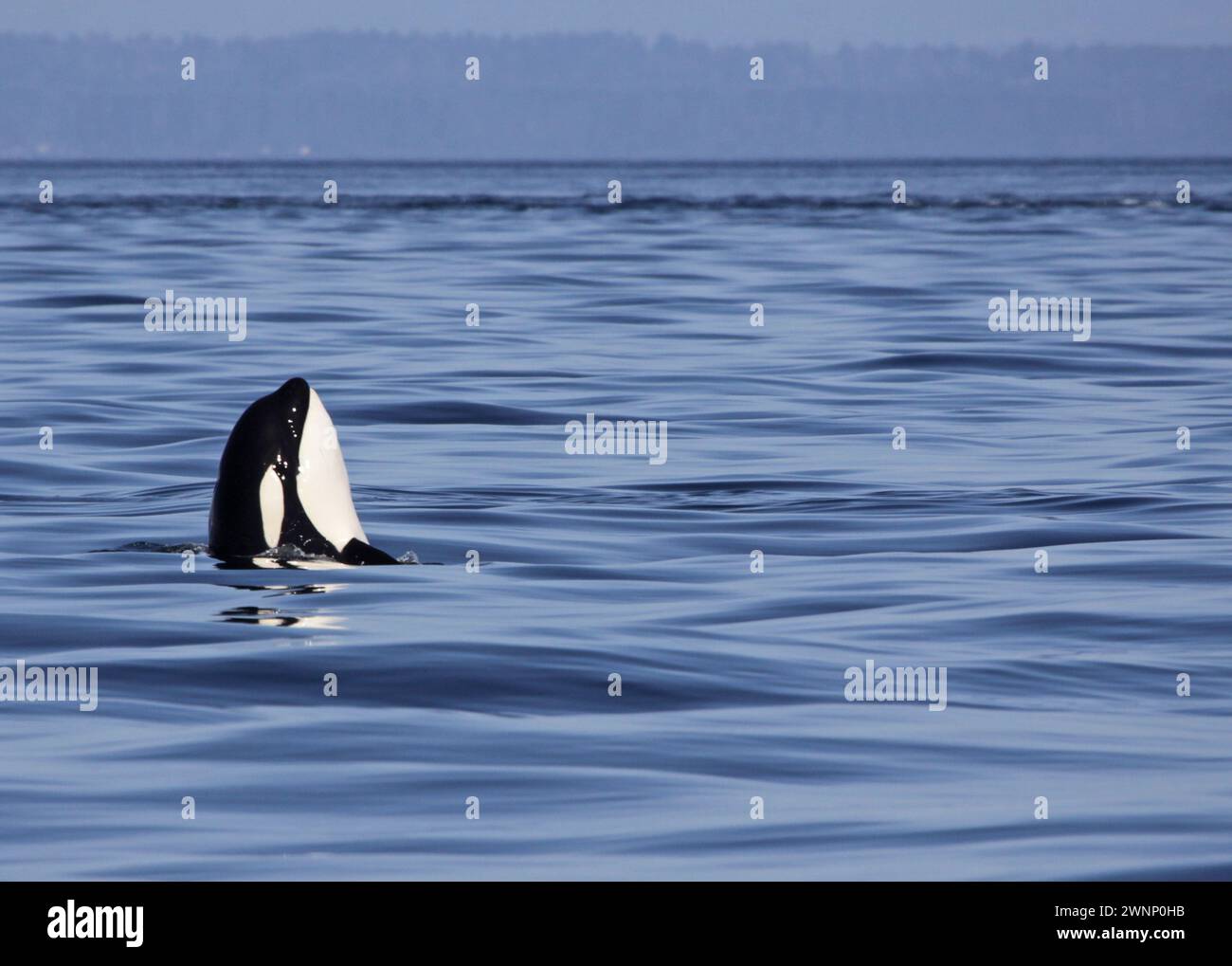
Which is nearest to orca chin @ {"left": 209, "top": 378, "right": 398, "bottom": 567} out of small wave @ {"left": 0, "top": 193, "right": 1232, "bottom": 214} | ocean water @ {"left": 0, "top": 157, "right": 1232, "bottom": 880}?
ocean water @ {"left": 0, "top": 157, "right": 1232, "bottom": 880}

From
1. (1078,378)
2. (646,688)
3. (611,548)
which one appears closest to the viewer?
(646,688)

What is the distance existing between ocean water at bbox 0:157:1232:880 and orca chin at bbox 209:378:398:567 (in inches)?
9.3

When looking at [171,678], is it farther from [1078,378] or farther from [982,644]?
[1078,378]

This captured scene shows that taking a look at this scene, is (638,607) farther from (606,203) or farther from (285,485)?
(606,203)

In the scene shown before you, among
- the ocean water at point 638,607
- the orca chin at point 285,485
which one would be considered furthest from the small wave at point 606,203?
the orca chin at point 285,485

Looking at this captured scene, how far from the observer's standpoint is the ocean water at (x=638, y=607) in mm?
8211

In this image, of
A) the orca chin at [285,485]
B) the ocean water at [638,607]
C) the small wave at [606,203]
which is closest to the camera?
the ocean water at [638,607]

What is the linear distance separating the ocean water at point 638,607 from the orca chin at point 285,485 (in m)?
0.24

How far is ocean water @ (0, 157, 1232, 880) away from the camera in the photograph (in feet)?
26.9

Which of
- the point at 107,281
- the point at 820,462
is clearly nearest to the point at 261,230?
the point at 107,281

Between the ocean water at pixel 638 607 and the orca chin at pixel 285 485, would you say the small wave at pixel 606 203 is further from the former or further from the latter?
the orca chin at pixel 285 485
